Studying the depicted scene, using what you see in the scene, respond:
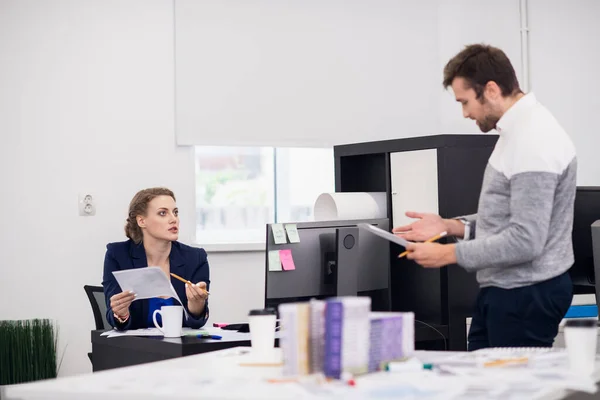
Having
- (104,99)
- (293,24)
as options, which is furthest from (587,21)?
(104,99)

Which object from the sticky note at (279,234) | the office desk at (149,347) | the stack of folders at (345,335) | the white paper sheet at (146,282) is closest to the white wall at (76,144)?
the office desk at (149,347)

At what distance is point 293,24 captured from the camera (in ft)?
16.5

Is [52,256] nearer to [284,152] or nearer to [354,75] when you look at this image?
[284,152]

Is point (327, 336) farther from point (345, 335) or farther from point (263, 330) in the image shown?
point (263, 330)

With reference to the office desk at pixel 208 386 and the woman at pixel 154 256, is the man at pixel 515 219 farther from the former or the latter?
the woman at pixel 154 256

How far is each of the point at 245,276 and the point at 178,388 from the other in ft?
Result: 10.7

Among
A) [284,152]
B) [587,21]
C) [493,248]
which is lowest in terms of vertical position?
[493,248]

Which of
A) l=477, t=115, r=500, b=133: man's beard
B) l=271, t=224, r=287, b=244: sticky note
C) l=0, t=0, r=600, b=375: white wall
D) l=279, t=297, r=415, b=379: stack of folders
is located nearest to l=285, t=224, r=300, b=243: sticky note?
l=271, t=224, r=287, b=244: sticky note

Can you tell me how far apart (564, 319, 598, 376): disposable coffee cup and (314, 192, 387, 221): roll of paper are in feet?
6.64

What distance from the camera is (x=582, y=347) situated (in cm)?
177

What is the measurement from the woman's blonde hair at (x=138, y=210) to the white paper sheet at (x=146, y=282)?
0.64 meters

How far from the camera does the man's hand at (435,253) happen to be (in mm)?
2311

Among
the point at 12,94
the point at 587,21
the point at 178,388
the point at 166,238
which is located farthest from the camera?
the point at 587,21

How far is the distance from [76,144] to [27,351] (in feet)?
3.71
